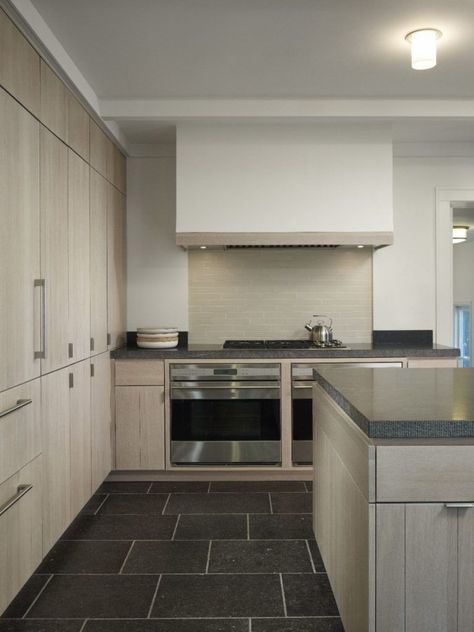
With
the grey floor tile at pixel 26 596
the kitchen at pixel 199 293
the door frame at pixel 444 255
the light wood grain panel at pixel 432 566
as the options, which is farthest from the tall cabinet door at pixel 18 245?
the door frame at pixel 444 255

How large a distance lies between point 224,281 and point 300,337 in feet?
2.60

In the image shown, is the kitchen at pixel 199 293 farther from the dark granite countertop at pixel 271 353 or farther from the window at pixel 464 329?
the window at pixel 464 329

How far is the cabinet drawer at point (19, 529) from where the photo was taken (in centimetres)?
233

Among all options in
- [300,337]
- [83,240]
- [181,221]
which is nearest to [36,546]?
[83,240]

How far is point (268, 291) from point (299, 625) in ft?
9.66

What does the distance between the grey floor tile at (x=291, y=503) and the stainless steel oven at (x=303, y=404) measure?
1.03 ft

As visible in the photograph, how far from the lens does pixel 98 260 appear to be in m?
3.97

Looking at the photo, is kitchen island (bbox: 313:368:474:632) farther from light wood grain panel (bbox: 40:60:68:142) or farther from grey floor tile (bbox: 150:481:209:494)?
grey floor tile (bbox: 150:481:209:494)

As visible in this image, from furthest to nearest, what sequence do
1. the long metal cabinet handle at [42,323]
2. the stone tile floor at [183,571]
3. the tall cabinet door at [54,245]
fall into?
the tall cabinet door at [54,245], the long metal cabinet handle at [42,323], the stone tile floor at [183,571]

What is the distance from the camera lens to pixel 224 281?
493 centimetres

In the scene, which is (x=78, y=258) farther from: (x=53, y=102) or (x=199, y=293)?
(x=199, y=293)

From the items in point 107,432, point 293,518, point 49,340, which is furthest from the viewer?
point 107,432

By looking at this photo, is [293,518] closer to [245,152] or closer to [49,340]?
[49,340]

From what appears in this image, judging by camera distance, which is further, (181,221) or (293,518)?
(181,221)
